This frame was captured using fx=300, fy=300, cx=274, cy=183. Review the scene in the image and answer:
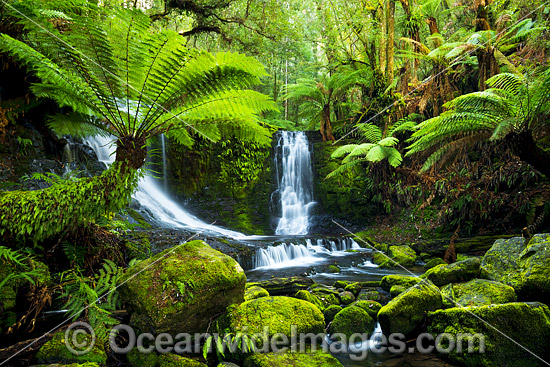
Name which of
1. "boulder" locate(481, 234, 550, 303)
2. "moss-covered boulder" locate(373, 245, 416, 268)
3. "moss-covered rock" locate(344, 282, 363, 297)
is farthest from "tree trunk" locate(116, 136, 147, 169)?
"moss-covered boulder" locate(373, 245, 416, 268)

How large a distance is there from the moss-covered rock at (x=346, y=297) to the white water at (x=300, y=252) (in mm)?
2064

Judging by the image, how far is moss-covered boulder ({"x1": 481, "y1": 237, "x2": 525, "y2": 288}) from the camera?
10.6ft

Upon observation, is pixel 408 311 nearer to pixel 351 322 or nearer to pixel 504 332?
pixel 351 322

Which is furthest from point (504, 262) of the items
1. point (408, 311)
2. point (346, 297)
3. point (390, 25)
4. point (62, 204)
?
point (390, 25)

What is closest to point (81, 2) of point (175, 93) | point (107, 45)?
point (107, 45)

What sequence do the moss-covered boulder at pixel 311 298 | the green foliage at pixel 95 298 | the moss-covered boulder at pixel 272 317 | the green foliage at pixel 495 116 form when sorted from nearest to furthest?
the green foliage at pixel 95 298
the moss-covered boulder at pixel 272 317
the moss-covered boulder at pixel 311 298
the green foliage at pixel 495 116

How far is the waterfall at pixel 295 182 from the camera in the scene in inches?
373

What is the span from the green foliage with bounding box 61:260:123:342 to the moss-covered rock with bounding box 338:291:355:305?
242 cm

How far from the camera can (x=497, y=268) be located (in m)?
3.51

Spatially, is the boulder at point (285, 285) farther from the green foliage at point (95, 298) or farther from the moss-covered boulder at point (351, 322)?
the green foliage at point (95, 298)

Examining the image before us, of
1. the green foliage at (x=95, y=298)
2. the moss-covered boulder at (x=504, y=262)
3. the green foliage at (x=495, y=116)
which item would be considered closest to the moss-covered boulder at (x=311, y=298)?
the green foliage at (x=95, y=298)

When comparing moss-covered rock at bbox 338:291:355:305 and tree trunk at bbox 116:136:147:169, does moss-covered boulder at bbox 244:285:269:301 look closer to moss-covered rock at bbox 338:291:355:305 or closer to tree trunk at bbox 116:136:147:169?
moss-covered rock at bbox 338:291:355:305

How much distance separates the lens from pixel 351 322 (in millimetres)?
2930

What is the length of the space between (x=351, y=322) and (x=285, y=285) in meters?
1.14
